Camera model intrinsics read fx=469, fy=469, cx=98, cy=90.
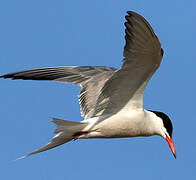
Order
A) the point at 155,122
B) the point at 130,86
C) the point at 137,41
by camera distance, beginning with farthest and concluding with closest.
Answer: the point at 155,122 < the point at 130,86 < the point at 137,41

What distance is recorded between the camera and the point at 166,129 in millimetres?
7297

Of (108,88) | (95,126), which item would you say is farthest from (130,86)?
(95,126)

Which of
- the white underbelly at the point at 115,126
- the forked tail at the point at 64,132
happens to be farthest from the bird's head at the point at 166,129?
the forked tail at the point at 64,132

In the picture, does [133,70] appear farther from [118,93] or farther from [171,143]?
[171,143]

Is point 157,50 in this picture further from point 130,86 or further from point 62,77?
point 62,77

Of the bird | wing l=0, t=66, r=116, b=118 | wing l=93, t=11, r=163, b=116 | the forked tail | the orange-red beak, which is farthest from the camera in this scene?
the orange-red beak

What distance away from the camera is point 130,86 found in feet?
21.6

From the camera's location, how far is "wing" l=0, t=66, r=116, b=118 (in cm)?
719

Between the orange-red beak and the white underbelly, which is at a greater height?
the white underbelly

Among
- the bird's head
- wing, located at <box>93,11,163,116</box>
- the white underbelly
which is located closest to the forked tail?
the white underbelly

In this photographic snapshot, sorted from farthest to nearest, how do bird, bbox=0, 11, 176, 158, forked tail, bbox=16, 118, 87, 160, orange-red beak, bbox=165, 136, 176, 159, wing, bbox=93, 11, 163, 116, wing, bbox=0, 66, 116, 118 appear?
1. orange-red beak, bbox=165, 136, 176, 159
2. wing, bbox=0, 66, 116, 118
3. forked tail, bbox=16, 118, 87, 160
4. bird, bbox=0, 11, 176, 158
5. wing, bbox=93, 11, 163, 116

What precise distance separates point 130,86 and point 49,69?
4.95 feet

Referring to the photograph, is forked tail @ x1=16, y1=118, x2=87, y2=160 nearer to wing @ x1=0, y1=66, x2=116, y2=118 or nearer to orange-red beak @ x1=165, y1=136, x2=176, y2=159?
wing @ x1=0, y1=66, x2=116, y2=118

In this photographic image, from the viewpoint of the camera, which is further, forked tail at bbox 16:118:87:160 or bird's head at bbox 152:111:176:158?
bird's head at bbox 152:111:176:158
